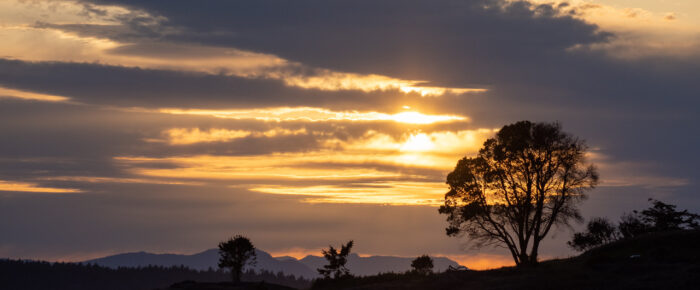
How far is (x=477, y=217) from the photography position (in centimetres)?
7844

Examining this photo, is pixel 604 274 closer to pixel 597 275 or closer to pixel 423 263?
pixel 597 275

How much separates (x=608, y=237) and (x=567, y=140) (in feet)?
174

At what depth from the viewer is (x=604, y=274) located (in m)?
59.1

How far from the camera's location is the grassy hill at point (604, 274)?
2156 inches

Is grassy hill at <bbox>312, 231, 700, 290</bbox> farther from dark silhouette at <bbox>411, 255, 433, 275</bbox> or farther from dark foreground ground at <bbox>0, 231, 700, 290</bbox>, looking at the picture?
dark silhouette at <bbox>411, 255, 433, 275</bbox>

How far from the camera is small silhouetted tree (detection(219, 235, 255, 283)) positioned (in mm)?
98875

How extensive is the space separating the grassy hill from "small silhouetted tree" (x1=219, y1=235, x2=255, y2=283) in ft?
93.4

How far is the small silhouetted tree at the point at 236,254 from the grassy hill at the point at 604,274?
1121 inches

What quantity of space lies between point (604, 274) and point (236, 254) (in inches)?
2099

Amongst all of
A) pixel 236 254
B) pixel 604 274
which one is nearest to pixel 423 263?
pixel 236 254

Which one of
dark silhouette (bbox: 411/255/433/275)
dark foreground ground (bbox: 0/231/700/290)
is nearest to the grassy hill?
dark foreground ground (bbox: 0/231/700/290)

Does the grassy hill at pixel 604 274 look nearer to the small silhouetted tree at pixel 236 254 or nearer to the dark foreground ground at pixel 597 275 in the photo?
the dark foreground ground at pixel 597 275

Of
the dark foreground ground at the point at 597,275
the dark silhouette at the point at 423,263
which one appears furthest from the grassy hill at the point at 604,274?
the dark silhouette at the point at 423,263

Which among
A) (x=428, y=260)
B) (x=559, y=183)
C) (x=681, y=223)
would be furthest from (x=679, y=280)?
(x=681, y=223)
